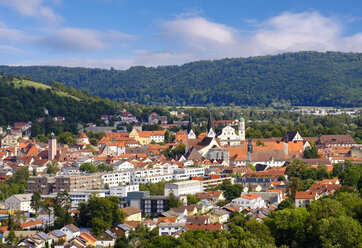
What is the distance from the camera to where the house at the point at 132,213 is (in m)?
54.0

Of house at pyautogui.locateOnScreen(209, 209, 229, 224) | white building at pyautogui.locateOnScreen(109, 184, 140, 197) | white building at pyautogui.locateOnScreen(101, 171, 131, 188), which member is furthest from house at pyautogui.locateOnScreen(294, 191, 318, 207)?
white building at pyautogui.locateOnScreen(101, 171, 131, 188)

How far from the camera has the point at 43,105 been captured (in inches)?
4899

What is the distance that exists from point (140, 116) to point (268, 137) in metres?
42.1

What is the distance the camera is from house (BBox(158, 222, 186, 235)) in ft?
160

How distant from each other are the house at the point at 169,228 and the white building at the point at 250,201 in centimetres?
738

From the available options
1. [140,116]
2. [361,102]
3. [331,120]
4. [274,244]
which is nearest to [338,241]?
[274,244]

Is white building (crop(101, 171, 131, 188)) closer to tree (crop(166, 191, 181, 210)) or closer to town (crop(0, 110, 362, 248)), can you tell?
town (crop(0, 110, 362, 248))

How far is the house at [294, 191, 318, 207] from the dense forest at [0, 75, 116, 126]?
66130mm

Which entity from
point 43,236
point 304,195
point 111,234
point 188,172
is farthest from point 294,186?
point 43,236

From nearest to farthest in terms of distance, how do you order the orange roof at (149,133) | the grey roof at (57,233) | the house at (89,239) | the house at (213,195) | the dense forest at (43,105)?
the house at (89,239) < the grey roof at (57,233) < the house at (213,195) < the orange roof at (149,133) < the dense forest at (43,105)

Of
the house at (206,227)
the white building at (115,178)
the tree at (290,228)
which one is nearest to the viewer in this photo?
the tree at (290,228)

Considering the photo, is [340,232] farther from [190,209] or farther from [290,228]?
[190,209]

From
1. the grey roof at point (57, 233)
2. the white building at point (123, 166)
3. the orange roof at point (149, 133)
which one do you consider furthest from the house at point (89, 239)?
the orange roof at point (149, 133)

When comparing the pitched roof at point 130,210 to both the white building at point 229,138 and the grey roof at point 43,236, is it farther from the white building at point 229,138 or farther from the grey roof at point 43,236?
the white building at point 229,138
